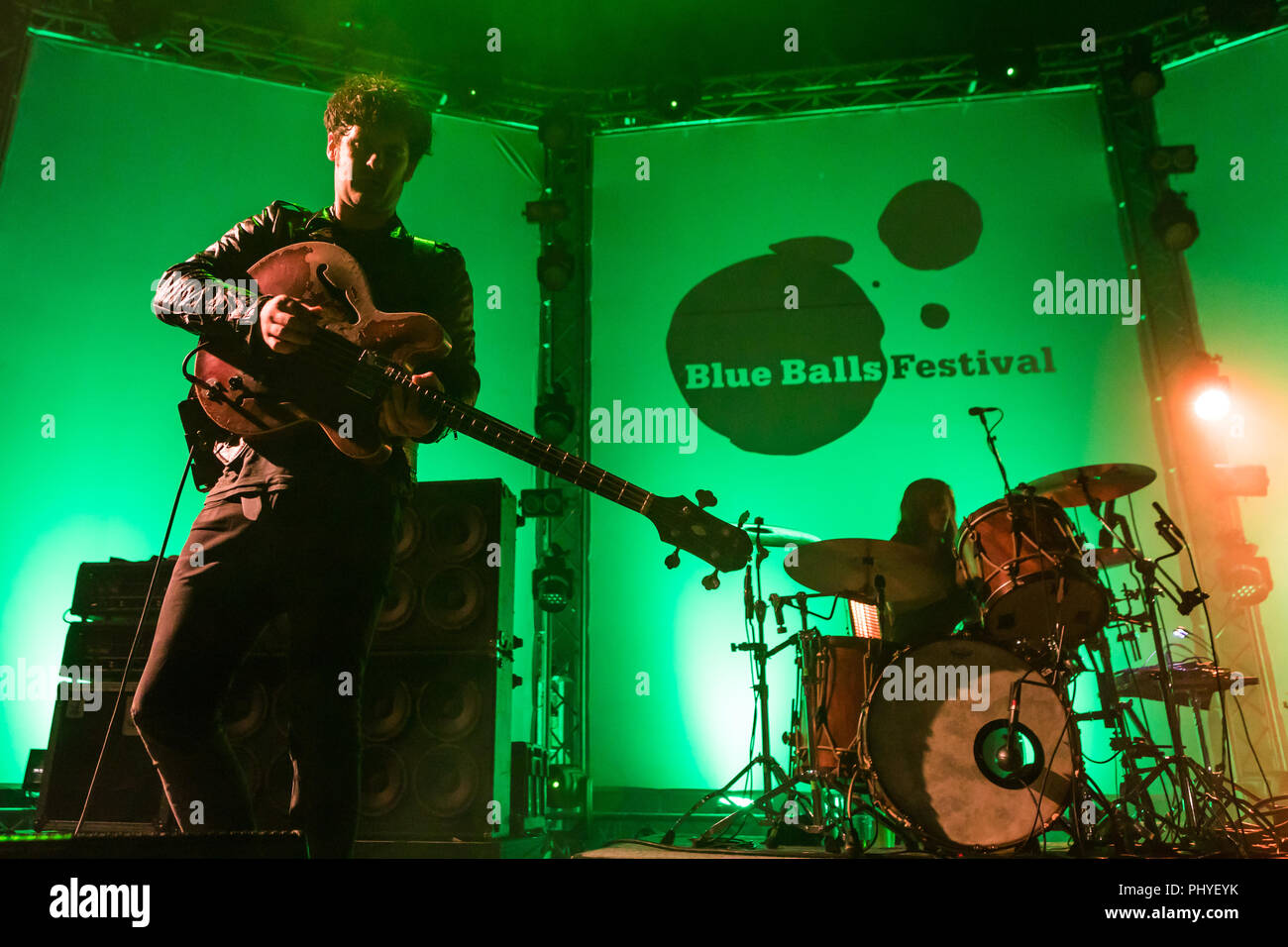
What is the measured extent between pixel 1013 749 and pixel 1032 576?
2.12 ft

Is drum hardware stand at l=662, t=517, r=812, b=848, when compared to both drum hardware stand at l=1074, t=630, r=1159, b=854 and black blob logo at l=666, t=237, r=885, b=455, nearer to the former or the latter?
drum hardware stand at l=1074, t=630, r=1159, b=854

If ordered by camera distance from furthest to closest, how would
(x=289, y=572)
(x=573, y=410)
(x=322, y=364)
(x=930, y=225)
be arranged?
(x=930, y=225) → (x=573, y=410) → (x=322, y=364) → (x=289, y=572)

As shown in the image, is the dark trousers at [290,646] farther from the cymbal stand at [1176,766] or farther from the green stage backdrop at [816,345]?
the green stage backdrop at [816,345]

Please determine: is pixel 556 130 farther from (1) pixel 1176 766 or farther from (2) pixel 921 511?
(1) pixel 1176 766

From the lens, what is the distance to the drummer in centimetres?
404

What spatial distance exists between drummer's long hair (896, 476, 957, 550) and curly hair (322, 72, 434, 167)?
11.3 ft

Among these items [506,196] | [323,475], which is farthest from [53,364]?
[323,475]

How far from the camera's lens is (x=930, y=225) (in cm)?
637

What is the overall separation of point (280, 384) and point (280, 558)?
398 mm

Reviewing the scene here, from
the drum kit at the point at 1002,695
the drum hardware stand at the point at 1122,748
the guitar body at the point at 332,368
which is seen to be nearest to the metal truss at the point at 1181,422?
the drum hardware stand at the point at 1122,748

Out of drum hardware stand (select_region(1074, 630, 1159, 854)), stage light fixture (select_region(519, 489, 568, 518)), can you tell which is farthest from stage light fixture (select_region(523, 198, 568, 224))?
drum hardware stand (select_region(1074, 630, 1159, 854))

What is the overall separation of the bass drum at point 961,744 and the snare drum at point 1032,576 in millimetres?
185

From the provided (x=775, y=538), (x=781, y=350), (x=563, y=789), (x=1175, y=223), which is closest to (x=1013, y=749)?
(x=775, y=538)
